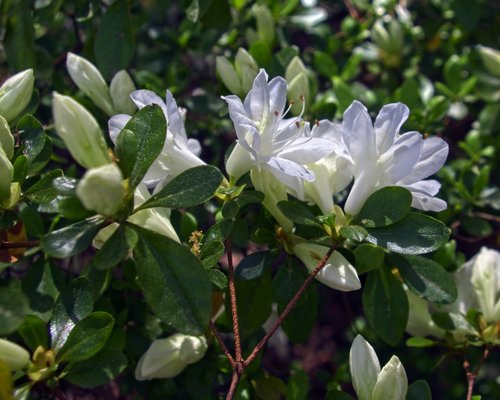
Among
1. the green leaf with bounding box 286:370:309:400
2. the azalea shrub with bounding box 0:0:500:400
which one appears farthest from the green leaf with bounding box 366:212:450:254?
the green leaf with bounding box 286:370:309:400

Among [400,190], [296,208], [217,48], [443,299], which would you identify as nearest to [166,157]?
[296,208]

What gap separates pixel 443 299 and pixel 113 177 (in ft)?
2.28

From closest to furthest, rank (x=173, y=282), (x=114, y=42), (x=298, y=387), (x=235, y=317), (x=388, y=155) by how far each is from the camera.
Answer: (x=173, y=282)
(x=235, y=317)
(x=388, y=155)
(x=298, y=387)
(x=114, y=42)

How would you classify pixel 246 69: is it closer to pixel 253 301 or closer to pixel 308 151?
pixel 308 151

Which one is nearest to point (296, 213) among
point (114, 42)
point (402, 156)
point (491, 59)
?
→ point (402, 156)

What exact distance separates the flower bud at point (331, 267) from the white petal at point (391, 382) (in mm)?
141

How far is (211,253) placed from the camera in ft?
3.86

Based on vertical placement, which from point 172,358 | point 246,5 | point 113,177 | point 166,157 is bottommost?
point 172,358

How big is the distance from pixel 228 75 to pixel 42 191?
54 cm

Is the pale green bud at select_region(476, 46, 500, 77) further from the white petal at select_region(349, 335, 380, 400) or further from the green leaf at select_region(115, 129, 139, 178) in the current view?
the green leaf at select_region(115, 129, 139, 178)

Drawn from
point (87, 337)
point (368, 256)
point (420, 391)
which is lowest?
point (420, 391)

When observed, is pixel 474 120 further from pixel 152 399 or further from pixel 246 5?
pixel 152 399

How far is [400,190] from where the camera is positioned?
1.22m

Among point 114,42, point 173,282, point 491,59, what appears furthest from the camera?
point 491,59
